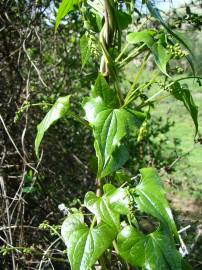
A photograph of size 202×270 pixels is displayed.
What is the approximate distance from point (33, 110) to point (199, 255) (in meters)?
1.39

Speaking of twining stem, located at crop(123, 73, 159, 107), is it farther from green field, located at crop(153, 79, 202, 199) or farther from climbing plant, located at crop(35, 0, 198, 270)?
green field, located at crop(153, 79, 202, 199)

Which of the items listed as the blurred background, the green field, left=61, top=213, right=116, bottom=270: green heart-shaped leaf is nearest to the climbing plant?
left=61, top=213, right=116, bottom=270: green heart-shaped leaf

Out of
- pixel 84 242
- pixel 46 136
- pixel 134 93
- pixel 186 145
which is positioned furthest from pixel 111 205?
pixel 186 145

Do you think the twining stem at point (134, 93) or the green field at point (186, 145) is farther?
the green field at point (186, 145)

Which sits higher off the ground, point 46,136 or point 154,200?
point 154,200

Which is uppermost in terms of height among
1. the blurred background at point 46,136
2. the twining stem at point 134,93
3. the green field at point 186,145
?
the twining stem at point 134,93

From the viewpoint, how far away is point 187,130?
4.67m

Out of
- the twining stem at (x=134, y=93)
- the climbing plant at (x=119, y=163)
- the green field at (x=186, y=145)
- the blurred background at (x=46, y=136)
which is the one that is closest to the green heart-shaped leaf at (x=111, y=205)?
the climbing plant at (x=119, y=163)

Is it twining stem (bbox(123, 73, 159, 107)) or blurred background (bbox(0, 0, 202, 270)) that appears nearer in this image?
twining stem (bbox(123, 73, 159, 107))

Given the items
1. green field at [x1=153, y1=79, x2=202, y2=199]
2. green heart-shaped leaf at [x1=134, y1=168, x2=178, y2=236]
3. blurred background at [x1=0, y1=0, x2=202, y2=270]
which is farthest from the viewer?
green field at [x1=153, y1=79, x2=202, y2=199]

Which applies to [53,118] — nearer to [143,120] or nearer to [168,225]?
[143,120]

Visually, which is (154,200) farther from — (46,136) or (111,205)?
(46,136)

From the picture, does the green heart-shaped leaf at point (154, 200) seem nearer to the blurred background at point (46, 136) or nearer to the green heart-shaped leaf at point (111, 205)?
the green heart-shaped leaf at point (111, 205)

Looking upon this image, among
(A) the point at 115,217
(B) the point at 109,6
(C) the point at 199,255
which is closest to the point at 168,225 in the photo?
(A) the point at 115,217
